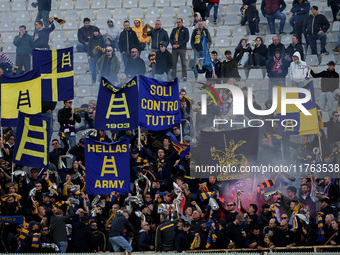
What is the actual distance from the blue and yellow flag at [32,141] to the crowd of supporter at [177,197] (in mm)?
358

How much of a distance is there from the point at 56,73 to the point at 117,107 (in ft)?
5.63

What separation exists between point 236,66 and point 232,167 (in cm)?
350

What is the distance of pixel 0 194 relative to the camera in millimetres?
17422

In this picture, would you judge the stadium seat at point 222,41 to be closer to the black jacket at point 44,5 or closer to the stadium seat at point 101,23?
the stadium seat at point 101,23

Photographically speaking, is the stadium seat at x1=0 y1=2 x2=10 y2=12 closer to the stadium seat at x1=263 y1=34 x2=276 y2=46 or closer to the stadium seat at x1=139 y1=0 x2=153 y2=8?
the stadium seat at x1=139 y1=0 x2=153 y2=8

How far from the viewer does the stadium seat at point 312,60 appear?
21.6m

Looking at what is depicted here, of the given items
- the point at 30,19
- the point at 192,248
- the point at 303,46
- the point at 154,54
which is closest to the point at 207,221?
the point at 192,248

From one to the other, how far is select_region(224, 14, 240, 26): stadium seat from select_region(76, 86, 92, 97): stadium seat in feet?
12.8

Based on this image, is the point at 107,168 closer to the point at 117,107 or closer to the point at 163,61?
the point at 117,107

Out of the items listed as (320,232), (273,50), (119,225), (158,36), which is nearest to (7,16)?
(158,36)

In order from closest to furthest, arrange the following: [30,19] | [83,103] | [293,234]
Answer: [293,234] < [83,103] < [30,19]

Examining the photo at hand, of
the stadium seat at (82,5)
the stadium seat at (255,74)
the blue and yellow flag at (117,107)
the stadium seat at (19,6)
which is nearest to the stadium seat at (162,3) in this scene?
the stadium seat at (82,5)

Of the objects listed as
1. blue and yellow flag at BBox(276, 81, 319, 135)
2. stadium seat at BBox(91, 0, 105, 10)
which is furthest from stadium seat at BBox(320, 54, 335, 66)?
stadium seat at BBox(91, 0, 105, 10)

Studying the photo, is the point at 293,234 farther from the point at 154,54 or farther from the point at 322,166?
the point at 154,54
